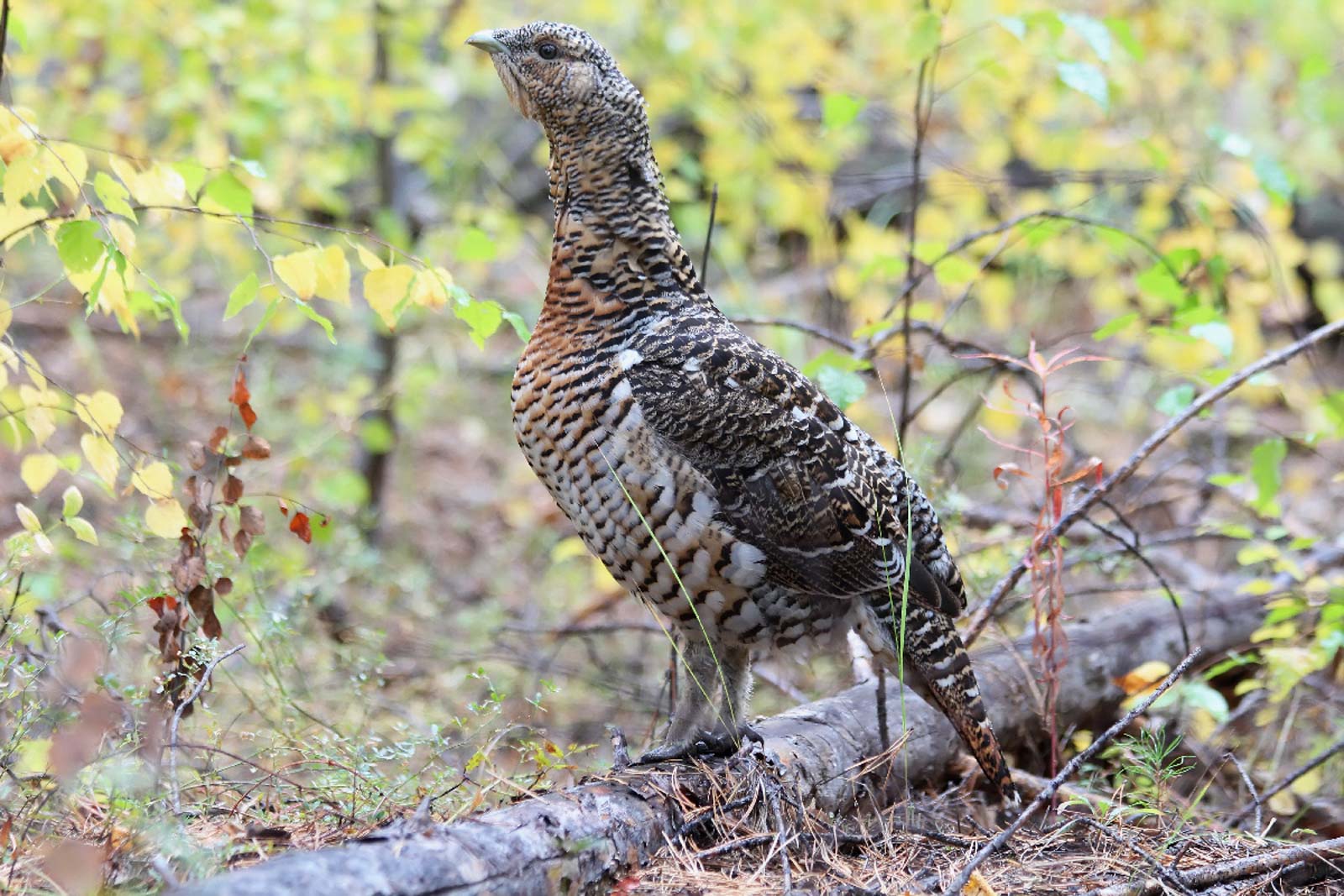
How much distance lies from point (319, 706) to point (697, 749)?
261cm

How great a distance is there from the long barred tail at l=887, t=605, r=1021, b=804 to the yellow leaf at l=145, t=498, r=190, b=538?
2.17m

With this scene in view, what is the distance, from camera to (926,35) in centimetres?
457

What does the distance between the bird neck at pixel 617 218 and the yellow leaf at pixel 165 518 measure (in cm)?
136

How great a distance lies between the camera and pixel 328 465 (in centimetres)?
774

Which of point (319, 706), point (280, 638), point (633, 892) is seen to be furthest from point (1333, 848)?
point (319, 706)

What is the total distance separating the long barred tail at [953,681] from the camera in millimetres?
3736

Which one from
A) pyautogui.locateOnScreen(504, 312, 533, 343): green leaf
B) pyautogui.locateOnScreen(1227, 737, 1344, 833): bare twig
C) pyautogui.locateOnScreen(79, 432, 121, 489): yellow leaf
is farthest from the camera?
pyautogui.locateOnScreen(1227, 737, 1344, 833): bare twig

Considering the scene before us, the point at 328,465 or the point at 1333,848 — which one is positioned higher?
the point at 1333,848

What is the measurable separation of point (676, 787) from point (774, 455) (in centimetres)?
102

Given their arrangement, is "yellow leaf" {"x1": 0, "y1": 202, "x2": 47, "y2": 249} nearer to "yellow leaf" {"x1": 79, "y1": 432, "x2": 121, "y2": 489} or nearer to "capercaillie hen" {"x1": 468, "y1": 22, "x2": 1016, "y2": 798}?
"yellow leaf" {"x1": 79, "y1": 432, "x2": 121, "y2": 489}

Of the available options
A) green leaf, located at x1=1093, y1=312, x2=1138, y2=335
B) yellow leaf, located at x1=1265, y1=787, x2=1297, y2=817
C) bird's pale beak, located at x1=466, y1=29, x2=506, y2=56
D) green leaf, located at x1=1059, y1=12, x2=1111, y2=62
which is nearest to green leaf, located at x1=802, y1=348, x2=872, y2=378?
green leaf, located at x1=1093, y1=312, x2=1138, y2=335

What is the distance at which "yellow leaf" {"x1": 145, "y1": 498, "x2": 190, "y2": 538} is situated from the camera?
126 inches

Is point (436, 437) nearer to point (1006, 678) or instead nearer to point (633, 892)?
point (1006, 678)

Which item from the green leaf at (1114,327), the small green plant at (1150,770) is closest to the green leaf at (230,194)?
the green leaf at (1114,327)
